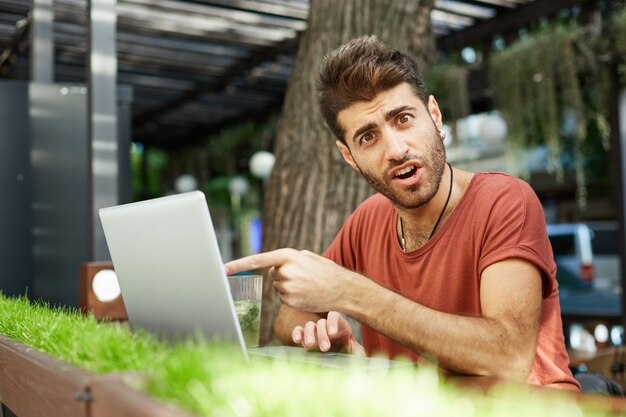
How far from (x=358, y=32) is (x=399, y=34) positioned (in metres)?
0.18

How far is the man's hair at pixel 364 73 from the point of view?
5.55 feet

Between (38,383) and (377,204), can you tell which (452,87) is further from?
(38,383)

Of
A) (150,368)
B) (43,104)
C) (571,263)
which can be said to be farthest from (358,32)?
(571,263)

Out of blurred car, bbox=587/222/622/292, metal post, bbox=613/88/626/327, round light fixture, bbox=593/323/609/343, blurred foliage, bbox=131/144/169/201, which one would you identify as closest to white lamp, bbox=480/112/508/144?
metal post, bbox=613/88/626/327

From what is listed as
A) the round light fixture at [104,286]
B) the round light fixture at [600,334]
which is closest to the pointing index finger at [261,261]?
the round light fixture at [104,286]

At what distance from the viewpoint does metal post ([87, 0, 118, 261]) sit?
10.4 feet

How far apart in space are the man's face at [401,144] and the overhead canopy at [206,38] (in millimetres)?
4490

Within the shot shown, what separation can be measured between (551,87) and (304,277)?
4951 millimetres

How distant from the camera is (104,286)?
2723 millimetres

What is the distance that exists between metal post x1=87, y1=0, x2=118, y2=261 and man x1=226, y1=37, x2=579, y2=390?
156 cm

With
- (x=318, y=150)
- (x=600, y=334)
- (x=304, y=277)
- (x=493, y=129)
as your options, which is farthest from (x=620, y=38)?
(x=304, y=277)

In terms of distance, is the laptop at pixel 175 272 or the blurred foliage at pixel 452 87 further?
the blurred foliage at pixel 452 87

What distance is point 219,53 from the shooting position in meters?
7.33

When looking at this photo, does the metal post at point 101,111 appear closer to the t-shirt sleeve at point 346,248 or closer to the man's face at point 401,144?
the t-shirt sleeve at point 346,248
